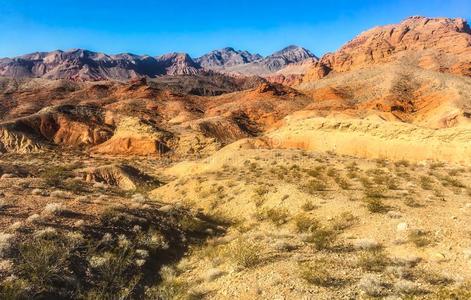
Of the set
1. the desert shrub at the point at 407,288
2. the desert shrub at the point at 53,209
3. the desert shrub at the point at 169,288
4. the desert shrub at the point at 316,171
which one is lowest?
the desert shrub at the point at 169,288

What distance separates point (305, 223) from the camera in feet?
44.3

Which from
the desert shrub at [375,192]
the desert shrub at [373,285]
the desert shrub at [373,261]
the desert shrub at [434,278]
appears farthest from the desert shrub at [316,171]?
the desert shrub at [373,285]

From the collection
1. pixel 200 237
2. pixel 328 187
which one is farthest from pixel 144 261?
pixel 328 187

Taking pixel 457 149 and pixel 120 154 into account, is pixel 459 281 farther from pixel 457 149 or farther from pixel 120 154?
pixel 120 154

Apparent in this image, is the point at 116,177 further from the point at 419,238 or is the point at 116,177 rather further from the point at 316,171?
the point at 419,238

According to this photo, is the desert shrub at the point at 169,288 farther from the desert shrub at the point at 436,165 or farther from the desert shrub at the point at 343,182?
the desert shrub at the point at 436,165

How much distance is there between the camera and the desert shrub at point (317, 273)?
882 cm

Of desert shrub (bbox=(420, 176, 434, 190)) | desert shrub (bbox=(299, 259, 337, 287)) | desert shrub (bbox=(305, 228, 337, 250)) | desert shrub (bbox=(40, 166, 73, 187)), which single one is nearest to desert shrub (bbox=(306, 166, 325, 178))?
desert shrub (bbox=(420, 176, 434, 190))

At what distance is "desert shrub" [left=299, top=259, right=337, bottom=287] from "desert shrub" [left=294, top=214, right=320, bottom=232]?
3193 millimetres

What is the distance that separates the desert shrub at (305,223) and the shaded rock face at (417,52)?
8419 centimetres

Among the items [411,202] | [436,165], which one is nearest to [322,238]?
[411,202]

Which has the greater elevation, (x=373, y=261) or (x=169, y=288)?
(x=373, y=261)

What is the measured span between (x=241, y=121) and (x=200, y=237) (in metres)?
50.9

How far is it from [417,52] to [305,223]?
10574cm
